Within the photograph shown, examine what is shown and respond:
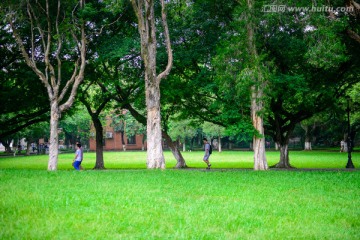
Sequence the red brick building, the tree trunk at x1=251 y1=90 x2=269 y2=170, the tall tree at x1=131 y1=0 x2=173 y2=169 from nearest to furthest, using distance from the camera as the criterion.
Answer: the tall tree at x1=131 y1=0 x2=173 y2=169
the tree trunk at x1=251 y1=90 x2=269 y2=170
the red brick building

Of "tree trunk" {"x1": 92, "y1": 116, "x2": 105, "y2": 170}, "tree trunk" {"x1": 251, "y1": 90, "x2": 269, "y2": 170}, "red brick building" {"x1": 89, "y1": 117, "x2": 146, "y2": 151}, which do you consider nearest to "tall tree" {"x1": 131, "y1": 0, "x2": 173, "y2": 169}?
"tree trunk" {"x1": 251, "y1": 90, "x2": 269, "y2": 170}

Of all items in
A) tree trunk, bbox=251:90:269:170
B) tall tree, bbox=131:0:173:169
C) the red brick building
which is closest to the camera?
tall tree, bbox=131:0:173:169

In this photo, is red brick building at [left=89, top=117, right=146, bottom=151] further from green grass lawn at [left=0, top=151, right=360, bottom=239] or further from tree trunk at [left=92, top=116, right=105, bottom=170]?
green grass lawn at [left=0, top=151, right=360, bottom=239]

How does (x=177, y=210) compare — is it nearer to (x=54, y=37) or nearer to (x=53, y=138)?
(x=53, y=138)

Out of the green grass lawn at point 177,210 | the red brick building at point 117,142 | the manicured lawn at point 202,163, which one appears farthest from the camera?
the red brick building at point 117,142

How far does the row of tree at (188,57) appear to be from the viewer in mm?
18516

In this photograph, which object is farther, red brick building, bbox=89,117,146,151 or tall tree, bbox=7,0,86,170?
red brick building, bbox=89,117,146,151

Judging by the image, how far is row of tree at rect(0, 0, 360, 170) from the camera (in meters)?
18.5

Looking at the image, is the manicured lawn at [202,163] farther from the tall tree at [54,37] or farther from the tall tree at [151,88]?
the tall tree at [54,37]

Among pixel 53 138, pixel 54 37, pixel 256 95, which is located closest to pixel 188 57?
pixel 256 95

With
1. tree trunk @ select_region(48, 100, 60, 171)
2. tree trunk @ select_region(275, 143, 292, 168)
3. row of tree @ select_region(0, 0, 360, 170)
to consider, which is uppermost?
row of tree @ select_region(0, 0, 360, 170)

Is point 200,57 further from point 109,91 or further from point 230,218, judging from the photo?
point 230,218

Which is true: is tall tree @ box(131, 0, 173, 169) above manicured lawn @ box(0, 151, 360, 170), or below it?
Answer: above

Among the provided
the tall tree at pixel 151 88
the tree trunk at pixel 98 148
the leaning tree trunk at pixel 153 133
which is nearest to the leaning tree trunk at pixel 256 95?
the tall tree at pixel 151 88
